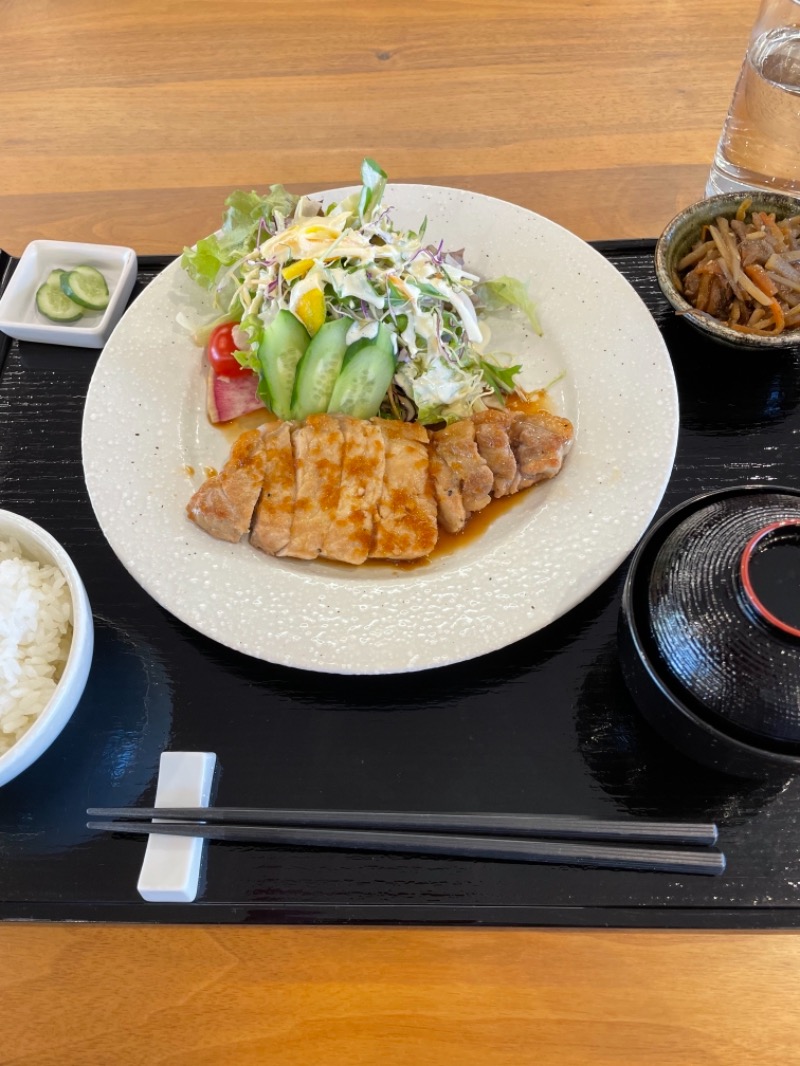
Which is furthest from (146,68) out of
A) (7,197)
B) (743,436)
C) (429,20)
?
(743,436)

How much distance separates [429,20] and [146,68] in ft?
4.38

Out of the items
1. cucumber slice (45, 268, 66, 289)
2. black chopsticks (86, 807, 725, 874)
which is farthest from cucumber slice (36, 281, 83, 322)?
black chopsticks (86, 807, 725, 874)

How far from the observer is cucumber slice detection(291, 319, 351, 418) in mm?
2396

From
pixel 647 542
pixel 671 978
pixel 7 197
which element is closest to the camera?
pixel 671 978

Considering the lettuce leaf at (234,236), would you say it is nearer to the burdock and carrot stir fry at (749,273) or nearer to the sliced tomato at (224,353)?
the sliced tomato at (224,353)

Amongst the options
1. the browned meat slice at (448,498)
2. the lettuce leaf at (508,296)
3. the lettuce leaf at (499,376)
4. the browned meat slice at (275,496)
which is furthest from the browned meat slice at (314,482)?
the lettuce leaf at (508,296)

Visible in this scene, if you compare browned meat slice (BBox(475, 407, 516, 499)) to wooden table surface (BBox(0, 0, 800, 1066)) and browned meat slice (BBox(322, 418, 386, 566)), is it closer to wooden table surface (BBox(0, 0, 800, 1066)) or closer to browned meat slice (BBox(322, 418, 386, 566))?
browned meat slice (BBox(322, 418, 386, 566))

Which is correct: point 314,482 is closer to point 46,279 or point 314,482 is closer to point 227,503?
point 227,503

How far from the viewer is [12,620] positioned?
5.94 ft

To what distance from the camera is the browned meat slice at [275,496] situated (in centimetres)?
209

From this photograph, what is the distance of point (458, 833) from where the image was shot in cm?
165

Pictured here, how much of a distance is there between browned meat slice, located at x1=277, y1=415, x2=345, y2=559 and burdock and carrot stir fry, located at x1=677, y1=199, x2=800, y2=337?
1.23 metres

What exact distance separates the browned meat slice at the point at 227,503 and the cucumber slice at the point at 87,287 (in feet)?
3.13

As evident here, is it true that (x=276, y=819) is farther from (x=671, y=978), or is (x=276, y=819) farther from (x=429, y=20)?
(x=429, y=20)
